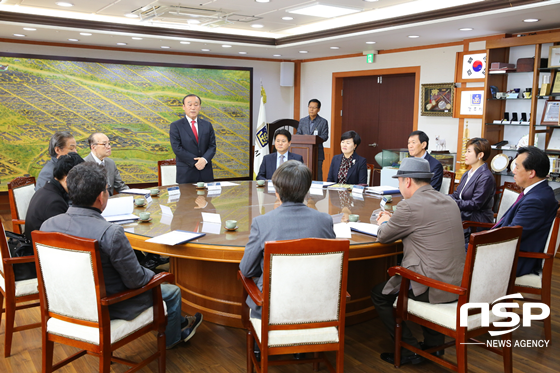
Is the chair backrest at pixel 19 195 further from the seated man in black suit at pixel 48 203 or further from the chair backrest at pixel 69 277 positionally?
the chair backrest at pixel 69 277

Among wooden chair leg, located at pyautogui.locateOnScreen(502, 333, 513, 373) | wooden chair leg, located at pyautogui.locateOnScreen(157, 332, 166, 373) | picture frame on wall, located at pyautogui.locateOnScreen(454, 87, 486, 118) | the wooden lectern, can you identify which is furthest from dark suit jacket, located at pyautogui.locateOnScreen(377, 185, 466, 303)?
picture frame on wall, located at pyautogui.locateOnScreen(454, 87, 486, 118)

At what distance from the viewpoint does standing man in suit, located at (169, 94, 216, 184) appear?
518 centimetres

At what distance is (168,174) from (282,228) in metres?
3.58

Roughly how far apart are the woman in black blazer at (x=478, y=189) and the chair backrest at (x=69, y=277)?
305 centimetres

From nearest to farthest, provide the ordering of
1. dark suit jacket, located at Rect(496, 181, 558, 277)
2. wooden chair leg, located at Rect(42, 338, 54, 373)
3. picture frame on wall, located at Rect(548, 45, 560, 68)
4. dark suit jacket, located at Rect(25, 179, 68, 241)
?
wooden chair leg, located at Rect(42, 338, 54, 373) → dark suit jacket, located at Rect(25, 179, 68, 241) → dark suit jacket, located at Rect(496, 181, 558, 277) → picture frame on wall, located at Rect(548, 45, 560, 68)

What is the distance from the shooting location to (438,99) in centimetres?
714

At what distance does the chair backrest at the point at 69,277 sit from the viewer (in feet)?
6.81

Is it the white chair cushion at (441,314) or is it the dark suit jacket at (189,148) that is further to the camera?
the dark suit jacket at (189,148)

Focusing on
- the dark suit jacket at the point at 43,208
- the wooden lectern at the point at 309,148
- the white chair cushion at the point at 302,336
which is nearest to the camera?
the white chair cushion at the point at 302,336

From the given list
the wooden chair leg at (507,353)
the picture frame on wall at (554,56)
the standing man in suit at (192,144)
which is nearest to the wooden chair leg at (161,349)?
the wooden chair leg at (507,353)

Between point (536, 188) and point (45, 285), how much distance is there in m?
3.06

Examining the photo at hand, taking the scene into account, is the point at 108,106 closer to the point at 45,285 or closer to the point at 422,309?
the point at 45,285

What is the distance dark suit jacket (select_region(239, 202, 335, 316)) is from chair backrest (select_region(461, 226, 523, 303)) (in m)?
0.73

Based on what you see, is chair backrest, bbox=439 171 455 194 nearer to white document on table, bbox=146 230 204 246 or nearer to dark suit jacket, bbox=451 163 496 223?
dark suit jacket, bbox=451 163 496 223
